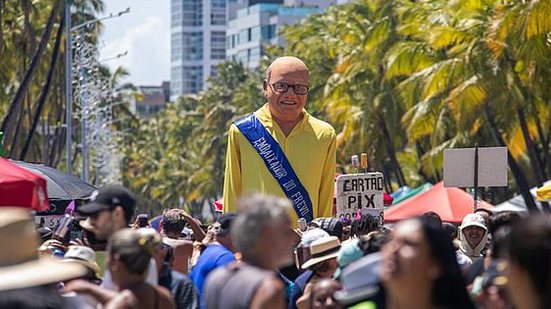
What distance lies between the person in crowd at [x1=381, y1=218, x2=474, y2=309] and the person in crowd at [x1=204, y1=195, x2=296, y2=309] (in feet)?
2.37

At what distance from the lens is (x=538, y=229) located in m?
5.87

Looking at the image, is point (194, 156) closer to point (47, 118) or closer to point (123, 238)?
point (47, 118)

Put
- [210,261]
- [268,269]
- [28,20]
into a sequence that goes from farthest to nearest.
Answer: [28,20] < [210,261] < [268,269]

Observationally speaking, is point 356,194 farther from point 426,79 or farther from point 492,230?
point 426,79

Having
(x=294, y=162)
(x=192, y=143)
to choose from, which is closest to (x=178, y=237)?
(x=294, y=162)

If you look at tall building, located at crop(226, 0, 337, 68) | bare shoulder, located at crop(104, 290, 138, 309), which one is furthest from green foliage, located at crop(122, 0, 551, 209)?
tall building, located at crop(226, 0, 337, 68)

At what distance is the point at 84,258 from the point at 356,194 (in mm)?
7221

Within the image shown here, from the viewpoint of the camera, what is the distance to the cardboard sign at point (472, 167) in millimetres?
17047

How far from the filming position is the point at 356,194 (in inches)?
606

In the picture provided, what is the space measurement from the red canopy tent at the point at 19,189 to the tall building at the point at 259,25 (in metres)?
137

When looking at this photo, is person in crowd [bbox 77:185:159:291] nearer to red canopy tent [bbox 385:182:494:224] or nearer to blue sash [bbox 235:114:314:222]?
blue sash [bbox 235:114:314:222]

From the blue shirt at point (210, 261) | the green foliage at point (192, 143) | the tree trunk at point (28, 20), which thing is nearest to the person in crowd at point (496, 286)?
the blue shirt at point (210, 261)

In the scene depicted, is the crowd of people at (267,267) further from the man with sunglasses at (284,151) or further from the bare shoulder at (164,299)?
the man with sunglasses at (284,151)

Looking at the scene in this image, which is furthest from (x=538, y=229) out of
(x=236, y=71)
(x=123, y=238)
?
(x=236, y=71)
